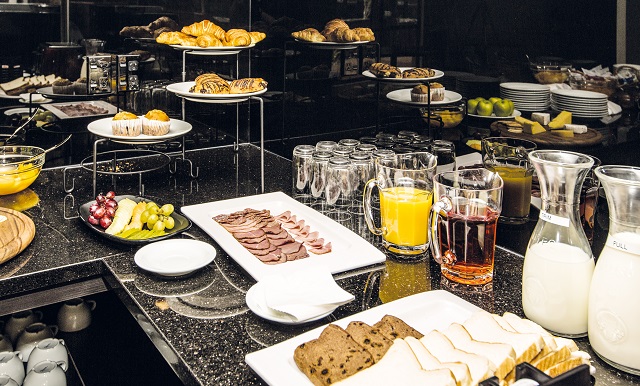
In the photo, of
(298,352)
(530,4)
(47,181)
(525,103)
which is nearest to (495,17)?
(530,4)

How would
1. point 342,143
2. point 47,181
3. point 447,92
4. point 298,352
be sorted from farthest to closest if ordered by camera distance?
point 47,181, point 342,143, point 447,92, point 298,352

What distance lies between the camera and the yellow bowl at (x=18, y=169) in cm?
181

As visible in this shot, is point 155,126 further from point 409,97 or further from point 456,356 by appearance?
point 456,356

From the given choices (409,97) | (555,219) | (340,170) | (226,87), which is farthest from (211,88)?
(555,219)

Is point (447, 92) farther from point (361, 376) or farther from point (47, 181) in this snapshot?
point (47, 181)

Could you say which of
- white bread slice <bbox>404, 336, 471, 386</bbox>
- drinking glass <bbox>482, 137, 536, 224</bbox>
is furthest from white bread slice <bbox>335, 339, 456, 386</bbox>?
drinking glass <bbox>482, 137, 536, 224</bbox>

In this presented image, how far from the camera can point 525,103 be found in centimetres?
146

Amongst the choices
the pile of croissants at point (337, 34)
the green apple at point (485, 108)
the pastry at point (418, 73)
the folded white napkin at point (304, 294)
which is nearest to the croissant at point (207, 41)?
the pile of croissants at point (337, 34)

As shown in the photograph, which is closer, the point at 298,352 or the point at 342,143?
the point at 298,352

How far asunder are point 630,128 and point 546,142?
8.3 inches

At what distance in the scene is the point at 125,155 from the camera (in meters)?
2.37

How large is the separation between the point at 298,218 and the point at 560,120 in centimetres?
70

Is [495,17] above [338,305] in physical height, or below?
above

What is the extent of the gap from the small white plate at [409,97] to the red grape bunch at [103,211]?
0.85m
